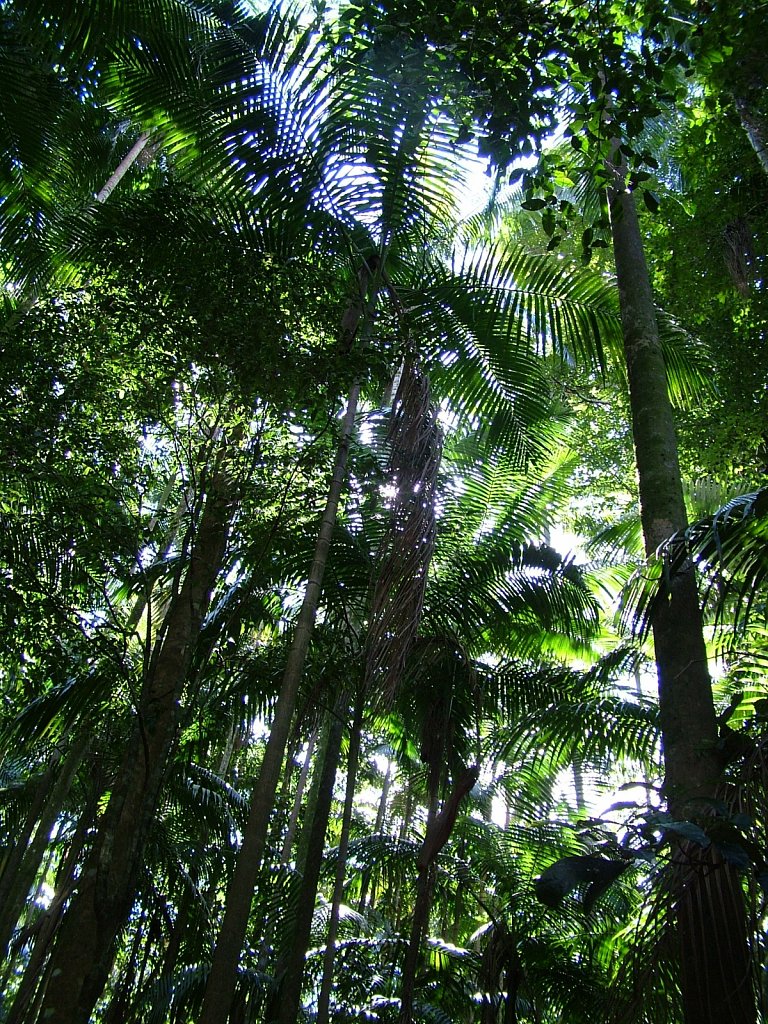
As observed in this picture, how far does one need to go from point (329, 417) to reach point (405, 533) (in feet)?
4.07

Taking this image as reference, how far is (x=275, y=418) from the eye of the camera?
16.4ft

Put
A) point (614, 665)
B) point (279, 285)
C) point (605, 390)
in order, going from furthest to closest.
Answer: point (605, 390) < point (614, 665) < point (279, 285)

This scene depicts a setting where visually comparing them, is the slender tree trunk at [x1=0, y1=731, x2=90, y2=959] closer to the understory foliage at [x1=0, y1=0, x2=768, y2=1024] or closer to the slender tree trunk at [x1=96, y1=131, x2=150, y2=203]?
the understory foliage at [x1=0, y1=0, x2=768, y2=1024]

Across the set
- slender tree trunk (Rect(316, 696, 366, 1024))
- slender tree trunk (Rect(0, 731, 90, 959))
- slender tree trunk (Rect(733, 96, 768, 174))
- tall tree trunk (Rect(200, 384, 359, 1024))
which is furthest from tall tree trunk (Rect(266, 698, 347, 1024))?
slender tree trunk (Rect(733, 96, 768, 174))

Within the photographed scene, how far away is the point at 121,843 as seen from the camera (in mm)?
3762

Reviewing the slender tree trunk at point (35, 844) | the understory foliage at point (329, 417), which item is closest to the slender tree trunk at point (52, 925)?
the understory foliage at point (329, 417)

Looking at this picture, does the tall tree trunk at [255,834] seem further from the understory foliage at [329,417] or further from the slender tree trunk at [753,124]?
the slender tree trunk at [753,124]

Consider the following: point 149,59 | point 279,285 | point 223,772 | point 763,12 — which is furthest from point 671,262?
point 223,772

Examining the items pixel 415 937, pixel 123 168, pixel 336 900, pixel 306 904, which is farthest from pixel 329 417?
pixel 123 168

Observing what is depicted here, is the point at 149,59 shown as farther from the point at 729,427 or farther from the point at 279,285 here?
the point at 729,427

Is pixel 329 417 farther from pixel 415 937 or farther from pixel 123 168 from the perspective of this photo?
pixel 123 168

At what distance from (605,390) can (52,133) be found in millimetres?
6591

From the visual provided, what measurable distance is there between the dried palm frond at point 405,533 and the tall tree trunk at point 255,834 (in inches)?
13.5

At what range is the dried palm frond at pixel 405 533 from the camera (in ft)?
11.9
